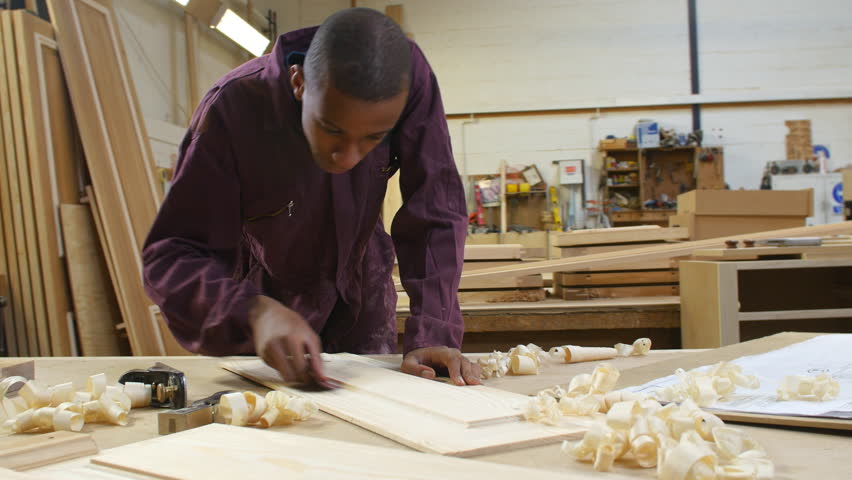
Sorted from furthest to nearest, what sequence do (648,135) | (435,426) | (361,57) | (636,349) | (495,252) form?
(648,135) < (495,252) < (636,349) < (361,57) < (435,426)

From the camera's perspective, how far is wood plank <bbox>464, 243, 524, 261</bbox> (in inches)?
128

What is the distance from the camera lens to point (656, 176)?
720 cm

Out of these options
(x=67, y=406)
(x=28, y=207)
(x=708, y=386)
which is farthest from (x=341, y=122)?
(x=28, y=207)

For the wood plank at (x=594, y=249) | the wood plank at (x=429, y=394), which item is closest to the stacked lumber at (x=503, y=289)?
the wood plank at (x=594, y=249)

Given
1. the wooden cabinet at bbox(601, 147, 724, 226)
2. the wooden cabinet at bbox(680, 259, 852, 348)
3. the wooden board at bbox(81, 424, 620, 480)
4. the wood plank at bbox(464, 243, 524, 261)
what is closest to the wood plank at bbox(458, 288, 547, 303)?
the wood plank at bbox(464, 243, 524, 261)

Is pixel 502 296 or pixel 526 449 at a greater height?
pixel 526 449

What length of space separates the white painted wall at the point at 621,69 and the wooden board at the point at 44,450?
7326 millimetres

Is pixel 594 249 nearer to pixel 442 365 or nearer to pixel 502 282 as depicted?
pixel 502 282

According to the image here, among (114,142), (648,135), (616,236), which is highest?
(648,135)

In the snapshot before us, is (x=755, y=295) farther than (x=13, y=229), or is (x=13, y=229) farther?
Answer: (x=13, y=229)

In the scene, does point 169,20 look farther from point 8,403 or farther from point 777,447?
point 777,447

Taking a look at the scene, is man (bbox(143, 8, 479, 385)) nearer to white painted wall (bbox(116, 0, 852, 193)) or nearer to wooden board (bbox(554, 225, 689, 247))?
wooden board (bbox(554, 225, 689, 247))

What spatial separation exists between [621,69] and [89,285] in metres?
6.55

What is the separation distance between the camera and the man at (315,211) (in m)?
1.05
